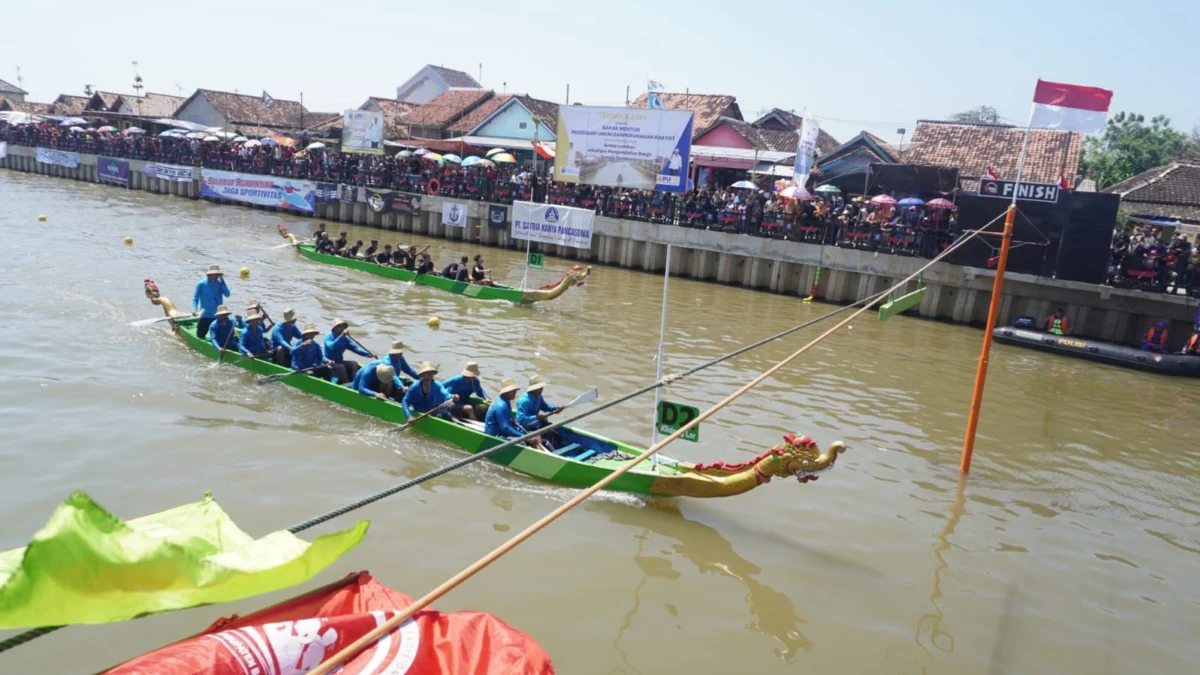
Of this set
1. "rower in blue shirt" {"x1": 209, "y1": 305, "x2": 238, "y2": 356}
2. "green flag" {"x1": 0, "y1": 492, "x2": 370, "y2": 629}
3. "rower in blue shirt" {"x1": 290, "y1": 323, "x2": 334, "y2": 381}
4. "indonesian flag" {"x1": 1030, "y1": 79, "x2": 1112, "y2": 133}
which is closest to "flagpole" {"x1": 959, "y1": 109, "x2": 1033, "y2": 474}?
"indonesian flag" {"x1": 1030, "y1": 79, "x2": 1112, "y2": 133}

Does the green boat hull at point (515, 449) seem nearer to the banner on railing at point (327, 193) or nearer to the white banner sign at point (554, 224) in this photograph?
the white banner sign at point (554, 224)

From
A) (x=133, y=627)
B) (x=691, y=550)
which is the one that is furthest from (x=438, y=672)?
(x=691, y=550)

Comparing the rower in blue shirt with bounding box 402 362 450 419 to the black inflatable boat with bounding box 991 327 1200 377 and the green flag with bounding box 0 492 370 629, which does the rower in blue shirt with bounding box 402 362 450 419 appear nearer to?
the green flag with bounding box 0 492 370 629

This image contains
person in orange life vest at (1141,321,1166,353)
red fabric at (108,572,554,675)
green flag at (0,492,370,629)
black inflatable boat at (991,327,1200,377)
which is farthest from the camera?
person in orange life vest at (1141,321,1166,353)

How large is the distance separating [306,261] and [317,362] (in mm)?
13711

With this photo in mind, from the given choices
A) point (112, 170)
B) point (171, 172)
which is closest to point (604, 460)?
point (171, 172)

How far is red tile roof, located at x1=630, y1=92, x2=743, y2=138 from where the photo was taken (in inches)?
1446

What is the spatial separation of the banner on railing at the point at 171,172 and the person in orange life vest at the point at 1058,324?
38138 mm

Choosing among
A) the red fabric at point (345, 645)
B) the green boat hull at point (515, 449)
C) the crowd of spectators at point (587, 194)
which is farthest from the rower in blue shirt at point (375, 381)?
the crowd of spectators at point (587, 194)

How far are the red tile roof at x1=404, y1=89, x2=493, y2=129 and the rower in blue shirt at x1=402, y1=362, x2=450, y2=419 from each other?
1457 inches

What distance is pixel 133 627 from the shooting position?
6.62 metres

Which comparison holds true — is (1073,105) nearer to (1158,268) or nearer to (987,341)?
(987,341)

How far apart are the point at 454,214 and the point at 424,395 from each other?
872 inches

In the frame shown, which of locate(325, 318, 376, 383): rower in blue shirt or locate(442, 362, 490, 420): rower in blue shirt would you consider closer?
locate(442, 362, 490, 420): rower in blue shirt
